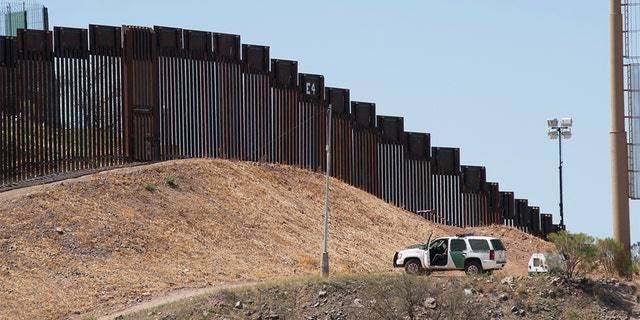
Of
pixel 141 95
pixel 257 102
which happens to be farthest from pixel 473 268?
pixel 141 95

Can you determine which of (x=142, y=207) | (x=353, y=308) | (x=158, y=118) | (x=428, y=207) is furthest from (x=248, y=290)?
(x=428, y=207)

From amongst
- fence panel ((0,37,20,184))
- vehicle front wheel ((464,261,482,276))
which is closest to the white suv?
vehicle front wheel ((464,261,482,276))

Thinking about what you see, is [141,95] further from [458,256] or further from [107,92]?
[458,256]

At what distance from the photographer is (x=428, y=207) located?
64.6 meters

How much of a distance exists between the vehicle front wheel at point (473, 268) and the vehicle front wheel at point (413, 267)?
1608mm

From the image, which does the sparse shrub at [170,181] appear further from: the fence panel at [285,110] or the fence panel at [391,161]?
the fence panel at [391,161]

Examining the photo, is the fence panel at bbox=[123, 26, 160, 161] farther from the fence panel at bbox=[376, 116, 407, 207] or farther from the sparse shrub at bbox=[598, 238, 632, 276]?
the sparse shrub at bbox=[598, 238, 632, 276]

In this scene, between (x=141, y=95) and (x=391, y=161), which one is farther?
(x=391, y=161)

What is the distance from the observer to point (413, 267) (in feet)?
165

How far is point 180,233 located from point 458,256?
9.83m

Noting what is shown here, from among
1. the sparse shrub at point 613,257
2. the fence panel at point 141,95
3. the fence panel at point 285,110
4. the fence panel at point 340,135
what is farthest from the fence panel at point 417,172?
the sparse shrub at point 613,257

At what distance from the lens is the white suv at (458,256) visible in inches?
1960

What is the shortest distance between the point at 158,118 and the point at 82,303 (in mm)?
14507

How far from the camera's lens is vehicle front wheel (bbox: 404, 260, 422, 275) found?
50094mm
